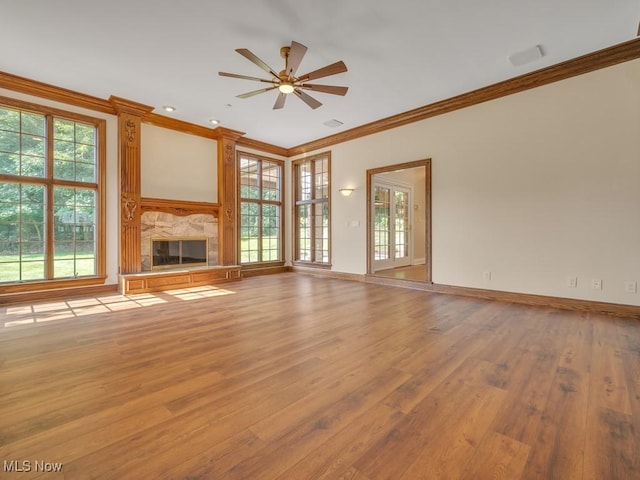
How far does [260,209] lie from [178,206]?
201cm

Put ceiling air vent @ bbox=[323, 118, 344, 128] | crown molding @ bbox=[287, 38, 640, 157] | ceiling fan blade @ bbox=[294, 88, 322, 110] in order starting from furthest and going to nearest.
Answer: ceiling air vent @ bbox=[323, 118, 344, 128] → ceiling fan blade @ bbox=[294, 88, 322, 110] → crown molding @ bbox=[287, 38, 640, 157]

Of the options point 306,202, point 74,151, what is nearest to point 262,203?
point 306,202

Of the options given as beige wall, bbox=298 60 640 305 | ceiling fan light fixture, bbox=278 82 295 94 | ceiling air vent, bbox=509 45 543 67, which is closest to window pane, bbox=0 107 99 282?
ceiling fan light fixture, bbox=278 82 295 94

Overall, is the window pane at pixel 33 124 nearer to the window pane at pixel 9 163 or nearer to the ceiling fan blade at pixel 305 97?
the window pane at pixel 9 163

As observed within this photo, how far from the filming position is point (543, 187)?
13.4ft

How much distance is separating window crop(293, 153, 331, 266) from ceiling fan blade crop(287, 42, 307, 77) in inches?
148

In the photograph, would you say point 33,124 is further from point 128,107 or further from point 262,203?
point 262,203

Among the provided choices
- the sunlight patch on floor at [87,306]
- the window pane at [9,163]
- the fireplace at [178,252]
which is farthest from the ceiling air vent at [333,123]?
the window pane at [9,163]

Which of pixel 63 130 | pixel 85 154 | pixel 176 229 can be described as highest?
pixel 63 130

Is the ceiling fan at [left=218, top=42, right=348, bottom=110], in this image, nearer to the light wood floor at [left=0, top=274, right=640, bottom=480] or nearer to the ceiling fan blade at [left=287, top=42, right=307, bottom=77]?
the ceiling fan blade at [left=287, top=42, right=307, bottom=77]

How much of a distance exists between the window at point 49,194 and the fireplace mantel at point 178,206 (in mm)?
711

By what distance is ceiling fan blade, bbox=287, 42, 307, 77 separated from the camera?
113 inches

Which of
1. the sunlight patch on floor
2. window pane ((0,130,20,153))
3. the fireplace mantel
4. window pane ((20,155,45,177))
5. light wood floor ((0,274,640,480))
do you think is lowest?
light wood floor ((0,274,640,480))

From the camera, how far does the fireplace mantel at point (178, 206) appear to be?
5.53 metres
